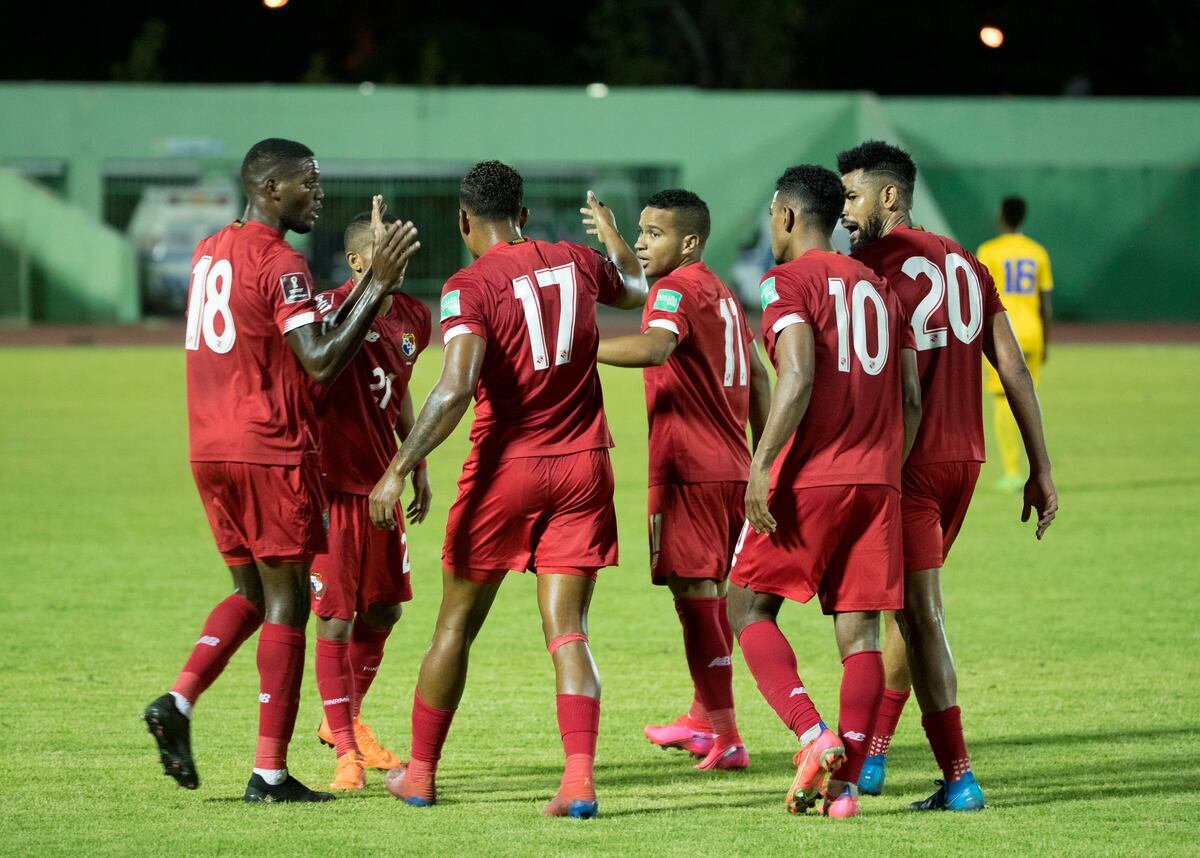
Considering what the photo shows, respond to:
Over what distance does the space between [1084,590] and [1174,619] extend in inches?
39.1

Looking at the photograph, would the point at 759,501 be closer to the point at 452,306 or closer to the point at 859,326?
the point at 859,326

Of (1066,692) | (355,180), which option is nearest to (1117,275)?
(355,180)

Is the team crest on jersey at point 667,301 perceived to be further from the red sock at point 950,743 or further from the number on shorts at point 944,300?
the red sock at point 950,743

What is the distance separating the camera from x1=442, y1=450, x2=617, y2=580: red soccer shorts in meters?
6.13

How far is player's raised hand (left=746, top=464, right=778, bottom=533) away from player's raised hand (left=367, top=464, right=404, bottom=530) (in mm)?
1190

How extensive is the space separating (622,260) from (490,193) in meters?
0.64

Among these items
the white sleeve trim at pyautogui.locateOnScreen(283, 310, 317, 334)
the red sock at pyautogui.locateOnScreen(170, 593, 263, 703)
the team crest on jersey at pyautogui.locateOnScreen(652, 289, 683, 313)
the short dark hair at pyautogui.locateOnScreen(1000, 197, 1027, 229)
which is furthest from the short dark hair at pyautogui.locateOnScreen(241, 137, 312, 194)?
the short dark hair at pyautogui.locateOnScreen(1000, 197, 1027, 229)

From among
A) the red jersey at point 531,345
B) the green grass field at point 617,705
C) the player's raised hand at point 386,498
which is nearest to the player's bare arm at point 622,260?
the red jersey at point 531,345

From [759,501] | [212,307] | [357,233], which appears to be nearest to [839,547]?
[759,501]

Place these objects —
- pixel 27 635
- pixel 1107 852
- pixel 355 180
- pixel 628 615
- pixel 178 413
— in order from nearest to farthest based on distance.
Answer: pixel 1107 852, pixel 27 635, pixel 628 615, pixel 178 413, pixel 355 180

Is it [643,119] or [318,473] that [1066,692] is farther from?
[643,119]

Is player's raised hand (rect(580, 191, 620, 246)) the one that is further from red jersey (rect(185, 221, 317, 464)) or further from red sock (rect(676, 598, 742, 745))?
red sock (rect(676, 598, 742, 745))

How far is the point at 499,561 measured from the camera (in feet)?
20.1

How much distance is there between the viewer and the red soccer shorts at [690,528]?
22.6 ft
